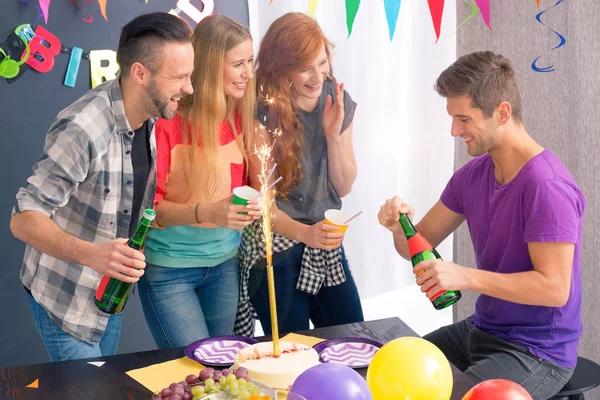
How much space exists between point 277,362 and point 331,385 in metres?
0.43

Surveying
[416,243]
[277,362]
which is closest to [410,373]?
[277,362]

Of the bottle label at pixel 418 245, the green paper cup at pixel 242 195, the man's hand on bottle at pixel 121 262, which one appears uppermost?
the green paper cup at pixel 242 195

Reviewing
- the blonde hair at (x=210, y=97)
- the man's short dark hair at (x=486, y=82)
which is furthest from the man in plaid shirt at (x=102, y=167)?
the man's short dark hair at (x=486, y=82)

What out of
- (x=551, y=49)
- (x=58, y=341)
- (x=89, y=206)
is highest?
(x=551, y=49)

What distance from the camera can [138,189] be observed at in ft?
7.06

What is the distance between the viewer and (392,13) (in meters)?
2.64

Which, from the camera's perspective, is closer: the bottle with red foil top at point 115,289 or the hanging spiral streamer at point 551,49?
the bottle with red foil top at point 115,289

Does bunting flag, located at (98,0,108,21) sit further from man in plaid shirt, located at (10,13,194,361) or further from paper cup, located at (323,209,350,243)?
paper cup, located at (323,209,350,243)

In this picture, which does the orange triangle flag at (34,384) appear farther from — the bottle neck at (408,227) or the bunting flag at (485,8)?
the bunting flag at (485,8)

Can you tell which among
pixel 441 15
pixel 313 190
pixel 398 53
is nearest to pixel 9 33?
pixel 313 190

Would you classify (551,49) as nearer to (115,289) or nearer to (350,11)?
(350,11)

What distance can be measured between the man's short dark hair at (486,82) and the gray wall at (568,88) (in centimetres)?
46

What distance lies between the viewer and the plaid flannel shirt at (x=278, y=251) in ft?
8.18

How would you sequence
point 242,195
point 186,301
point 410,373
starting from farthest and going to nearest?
point 186,301 → point 242,195 → point 410,373
